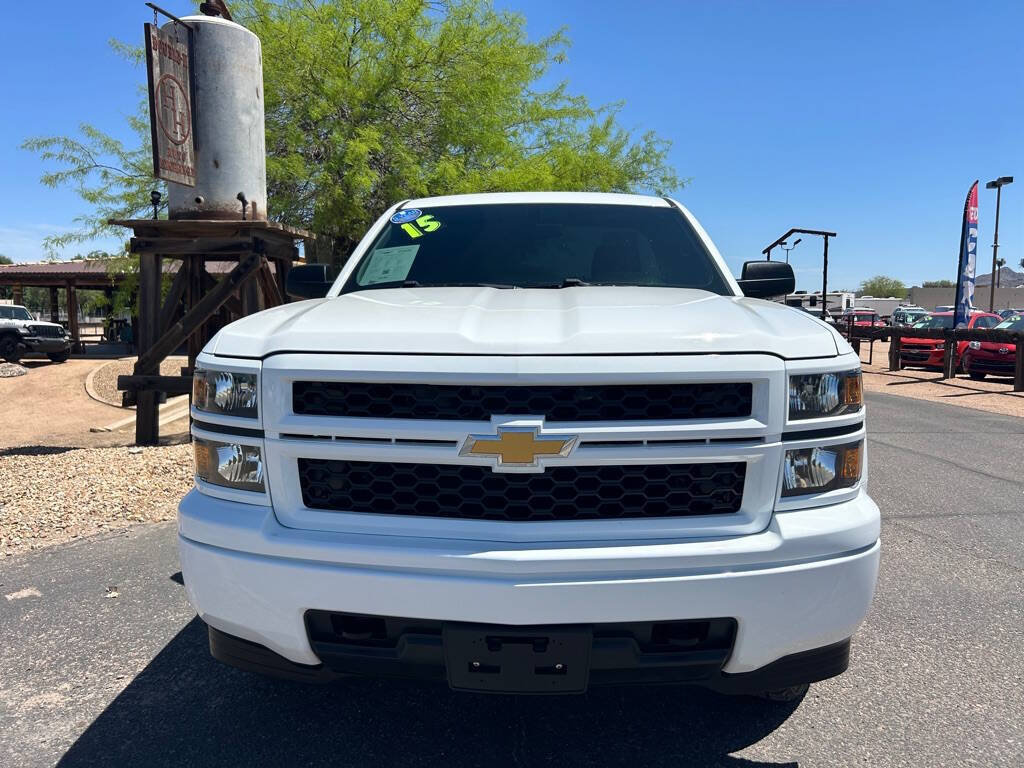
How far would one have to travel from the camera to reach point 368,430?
6.69 feet

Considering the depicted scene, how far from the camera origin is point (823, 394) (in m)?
2.12

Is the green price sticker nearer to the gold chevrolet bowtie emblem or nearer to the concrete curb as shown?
the gold chevrolet bowtie emblem

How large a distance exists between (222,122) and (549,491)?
24.4 feet

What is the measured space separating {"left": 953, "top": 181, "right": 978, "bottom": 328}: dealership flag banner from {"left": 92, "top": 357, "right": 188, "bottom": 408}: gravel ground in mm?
18334

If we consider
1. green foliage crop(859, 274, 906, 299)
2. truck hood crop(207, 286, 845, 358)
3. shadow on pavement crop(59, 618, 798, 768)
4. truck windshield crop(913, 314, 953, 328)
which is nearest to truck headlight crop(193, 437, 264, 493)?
truck hood crop(207, 286, 845, 358)

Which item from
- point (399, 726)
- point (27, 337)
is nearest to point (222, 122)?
point (399, 726)

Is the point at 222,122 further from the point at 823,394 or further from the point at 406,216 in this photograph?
the point at 823,394

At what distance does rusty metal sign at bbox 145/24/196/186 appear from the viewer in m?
7.18

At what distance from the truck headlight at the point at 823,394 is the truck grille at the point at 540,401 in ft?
0.48

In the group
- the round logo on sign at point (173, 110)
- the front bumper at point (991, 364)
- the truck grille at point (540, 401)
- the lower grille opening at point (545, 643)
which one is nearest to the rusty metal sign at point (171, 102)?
the round logo on sign at point (173, 110)

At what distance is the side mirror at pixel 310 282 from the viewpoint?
11.6 ft

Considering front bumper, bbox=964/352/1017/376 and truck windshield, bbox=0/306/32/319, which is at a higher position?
truck windshield, bbox=0/306/32/319

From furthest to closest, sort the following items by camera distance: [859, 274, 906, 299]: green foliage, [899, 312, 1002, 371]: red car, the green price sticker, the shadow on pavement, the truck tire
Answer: [859, 274, 906, 299]: green foliage, the truck tire, [899, 312, 1002, 371]: red car, the green price sticker, the shadow on pavement

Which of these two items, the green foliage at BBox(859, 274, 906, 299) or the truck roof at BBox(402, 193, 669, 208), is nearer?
the truck roof at BBox(402, 193, 669, 208)
